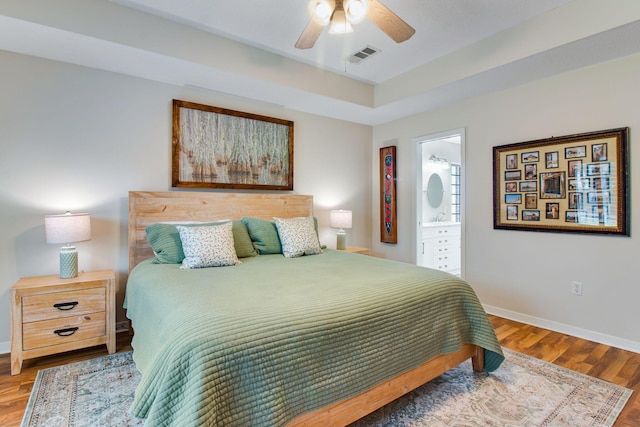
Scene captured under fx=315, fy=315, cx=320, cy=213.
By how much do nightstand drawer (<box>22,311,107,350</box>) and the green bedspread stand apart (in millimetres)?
381

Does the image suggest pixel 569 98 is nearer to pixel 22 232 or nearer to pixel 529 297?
pixel 529 297

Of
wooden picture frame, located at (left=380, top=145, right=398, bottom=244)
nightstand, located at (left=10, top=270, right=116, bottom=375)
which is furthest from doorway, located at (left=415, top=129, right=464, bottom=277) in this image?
nightstand, located at (left=10, top=270, right=116, bottom=375)

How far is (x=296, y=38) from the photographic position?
2807mm

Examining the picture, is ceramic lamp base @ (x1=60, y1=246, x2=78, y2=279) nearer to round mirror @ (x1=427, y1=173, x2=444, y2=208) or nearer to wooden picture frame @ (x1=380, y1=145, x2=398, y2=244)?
wooden picture frame @ (x1=380, y1=145, x2=398, y2=244)

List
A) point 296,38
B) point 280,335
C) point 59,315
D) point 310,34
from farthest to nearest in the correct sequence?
point 296,38 < point 59,315 < point 310,34 < point 280,335

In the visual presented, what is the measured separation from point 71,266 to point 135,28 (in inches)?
74.4

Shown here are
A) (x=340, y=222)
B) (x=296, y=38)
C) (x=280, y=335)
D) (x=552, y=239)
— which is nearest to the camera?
(x=280, y=335)

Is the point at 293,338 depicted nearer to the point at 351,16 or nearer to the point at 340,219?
the point at 351,16

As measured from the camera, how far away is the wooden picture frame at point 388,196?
446 cm

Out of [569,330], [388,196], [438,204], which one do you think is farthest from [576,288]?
[438,204]

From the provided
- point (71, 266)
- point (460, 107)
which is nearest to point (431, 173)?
point (460, 107)

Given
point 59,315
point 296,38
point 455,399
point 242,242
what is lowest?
point 455,399

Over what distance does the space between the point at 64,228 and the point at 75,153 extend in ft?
2.42

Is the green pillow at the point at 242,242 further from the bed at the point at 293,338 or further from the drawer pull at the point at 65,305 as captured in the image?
the drawer pull at the point at 65,305
